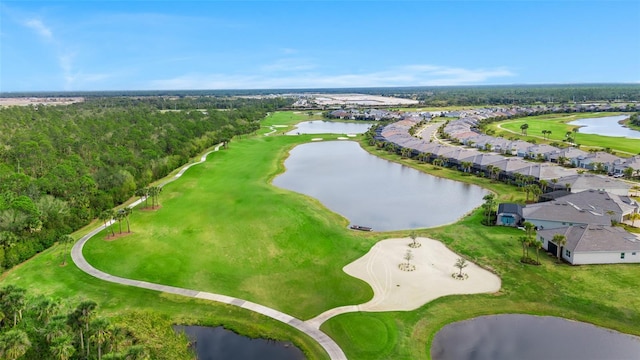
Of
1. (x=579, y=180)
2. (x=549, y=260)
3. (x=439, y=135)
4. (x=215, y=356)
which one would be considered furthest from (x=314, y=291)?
(x=439, y=135)

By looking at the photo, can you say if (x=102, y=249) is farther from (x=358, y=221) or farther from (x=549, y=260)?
(x=549, y=260)

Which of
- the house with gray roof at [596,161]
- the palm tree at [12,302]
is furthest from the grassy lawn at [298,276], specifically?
the house with gray roof at [596,161]

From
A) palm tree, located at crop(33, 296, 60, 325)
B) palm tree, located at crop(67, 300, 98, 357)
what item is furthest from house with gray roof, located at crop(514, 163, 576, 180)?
palm tree, located at crop(33, 296, 60, 325)

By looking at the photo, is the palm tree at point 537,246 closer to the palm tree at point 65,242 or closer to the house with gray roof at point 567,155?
the palm tree at point 65,242

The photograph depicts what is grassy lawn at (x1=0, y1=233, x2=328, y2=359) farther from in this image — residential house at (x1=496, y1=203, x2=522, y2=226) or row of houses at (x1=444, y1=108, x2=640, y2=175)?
row of houses at (x1=444, y1=108, x2=640, y2=175)

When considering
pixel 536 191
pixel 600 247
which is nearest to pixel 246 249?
pixel 600 247

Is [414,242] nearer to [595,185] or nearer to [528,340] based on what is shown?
[528,340]

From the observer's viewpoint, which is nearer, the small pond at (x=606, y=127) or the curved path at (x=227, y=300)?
the curved path at (x=227, y=300)
